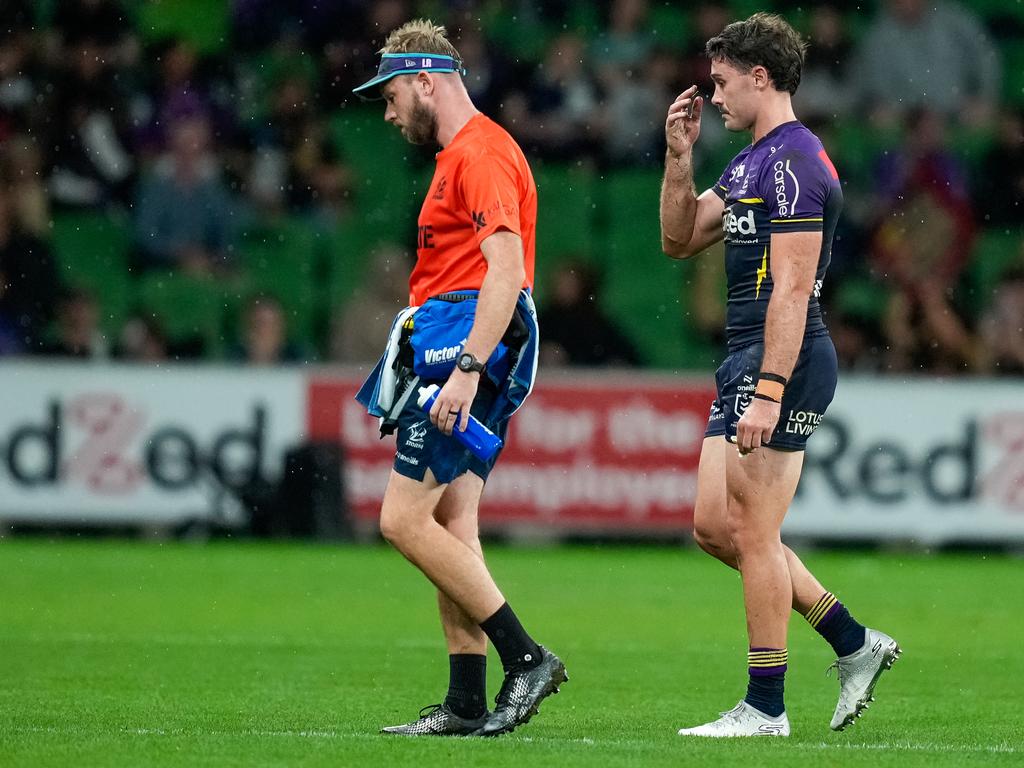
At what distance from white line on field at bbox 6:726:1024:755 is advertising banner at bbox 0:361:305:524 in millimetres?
9056

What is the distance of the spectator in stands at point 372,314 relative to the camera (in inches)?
652

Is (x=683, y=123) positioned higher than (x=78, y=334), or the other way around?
(x=683, y=123)

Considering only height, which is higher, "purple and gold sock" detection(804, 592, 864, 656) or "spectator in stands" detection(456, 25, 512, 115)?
"spectator in stands" detection(456, 25, 512, 115)

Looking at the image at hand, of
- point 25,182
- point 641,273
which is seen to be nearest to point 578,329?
point 641,273

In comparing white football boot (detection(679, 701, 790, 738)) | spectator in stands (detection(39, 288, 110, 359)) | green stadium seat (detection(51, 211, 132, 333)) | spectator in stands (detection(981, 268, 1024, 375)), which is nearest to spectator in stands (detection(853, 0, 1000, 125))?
spectator in stands (detection(981, 268, 1024, 375))

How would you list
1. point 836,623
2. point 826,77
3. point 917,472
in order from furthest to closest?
point 826,77 → point 917,472 → point 836,623

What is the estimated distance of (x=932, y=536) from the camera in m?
15.6

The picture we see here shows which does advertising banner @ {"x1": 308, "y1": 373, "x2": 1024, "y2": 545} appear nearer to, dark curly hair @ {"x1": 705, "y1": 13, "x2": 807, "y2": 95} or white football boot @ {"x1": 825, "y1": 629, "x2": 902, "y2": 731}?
white football boot @ {"x1": 825, "y1": 629, "x2": 902, "y2": 731}

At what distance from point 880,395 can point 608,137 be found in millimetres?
4181

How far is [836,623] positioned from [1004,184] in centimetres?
1236

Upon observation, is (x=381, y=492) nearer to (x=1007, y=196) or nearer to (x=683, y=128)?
(x=1007, y=196)

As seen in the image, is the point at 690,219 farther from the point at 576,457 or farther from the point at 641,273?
the point at 641,273

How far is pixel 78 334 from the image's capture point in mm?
16453

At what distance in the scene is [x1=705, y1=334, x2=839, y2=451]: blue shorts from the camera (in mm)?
6555
